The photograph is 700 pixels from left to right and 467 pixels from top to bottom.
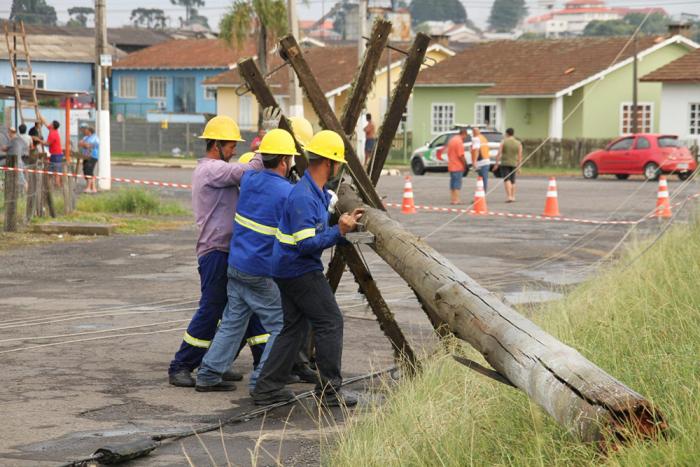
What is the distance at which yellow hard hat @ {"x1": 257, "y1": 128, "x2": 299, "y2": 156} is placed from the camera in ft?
28.1

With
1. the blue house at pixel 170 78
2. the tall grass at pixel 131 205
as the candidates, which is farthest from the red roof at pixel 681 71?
the tall grass at pixel 131 205

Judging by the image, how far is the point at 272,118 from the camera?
9.05 metres

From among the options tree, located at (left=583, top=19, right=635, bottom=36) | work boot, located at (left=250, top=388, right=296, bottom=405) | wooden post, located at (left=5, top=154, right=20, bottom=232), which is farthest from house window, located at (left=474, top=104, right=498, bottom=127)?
tree, located at (left=583, top=19, right=635, bottom=36)

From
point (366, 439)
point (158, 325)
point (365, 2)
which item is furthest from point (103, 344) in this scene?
point (365, 2)

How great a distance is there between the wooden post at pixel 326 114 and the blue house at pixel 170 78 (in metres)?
59.1

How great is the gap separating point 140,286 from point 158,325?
282 centimetres

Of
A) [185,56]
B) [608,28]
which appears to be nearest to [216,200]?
[185,56]

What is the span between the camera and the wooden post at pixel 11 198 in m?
19.2

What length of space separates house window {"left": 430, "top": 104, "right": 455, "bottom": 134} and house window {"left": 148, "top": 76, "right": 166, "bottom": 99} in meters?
19.8

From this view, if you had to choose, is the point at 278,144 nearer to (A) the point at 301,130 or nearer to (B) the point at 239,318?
(A) the point at 301,130

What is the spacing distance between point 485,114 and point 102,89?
2968 centimetres

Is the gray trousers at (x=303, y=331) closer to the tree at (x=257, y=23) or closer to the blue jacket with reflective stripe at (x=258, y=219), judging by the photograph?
the blue jacket with reflective stripe at (x=258, y=219)

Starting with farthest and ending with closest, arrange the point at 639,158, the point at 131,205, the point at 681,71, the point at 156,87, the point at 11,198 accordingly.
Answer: the point at 156,87, the point at 681,71, the point at 639,158, the point at 131,205, the point at 11,198

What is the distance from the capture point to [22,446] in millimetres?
7219
